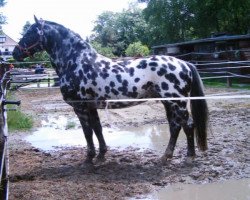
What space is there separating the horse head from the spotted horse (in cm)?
24

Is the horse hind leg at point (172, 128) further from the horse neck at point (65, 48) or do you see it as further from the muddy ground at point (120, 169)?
the horse neck at point (65, 48)

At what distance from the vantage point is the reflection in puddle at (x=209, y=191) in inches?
166

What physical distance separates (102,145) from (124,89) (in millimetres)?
1020

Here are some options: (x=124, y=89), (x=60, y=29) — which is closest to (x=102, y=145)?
(x=124, y=89)

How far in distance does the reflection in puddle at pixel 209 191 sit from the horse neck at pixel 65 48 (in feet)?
7.65

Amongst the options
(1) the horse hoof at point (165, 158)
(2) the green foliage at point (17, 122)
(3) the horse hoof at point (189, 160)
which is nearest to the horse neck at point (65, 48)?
(1) the horse hoof at point (165, 158)

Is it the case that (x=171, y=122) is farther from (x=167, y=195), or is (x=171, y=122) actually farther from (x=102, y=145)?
(x=167, y=195)

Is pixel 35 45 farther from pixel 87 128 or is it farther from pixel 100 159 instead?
pixel 100 159

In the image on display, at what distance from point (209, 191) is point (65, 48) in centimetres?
305

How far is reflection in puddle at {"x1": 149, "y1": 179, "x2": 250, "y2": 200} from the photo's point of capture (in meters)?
4.22

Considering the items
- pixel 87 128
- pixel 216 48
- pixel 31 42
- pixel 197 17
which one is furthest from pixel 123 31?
pixel 87 128

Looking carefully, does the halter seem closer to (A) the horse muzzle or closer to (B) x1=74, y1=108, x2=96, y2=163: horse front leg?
(A) the horse muzzle

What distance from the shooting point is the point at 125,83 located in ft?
18.2

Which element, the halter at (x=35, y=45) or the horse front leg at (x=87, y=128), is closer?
the horse front leg at (x=87, y=128)
